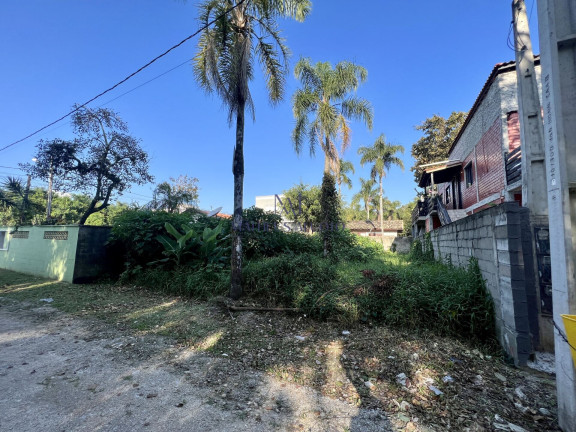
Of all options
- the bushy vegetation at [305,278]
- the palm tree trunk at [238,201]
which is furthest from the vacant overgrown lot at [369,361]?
the palm tree trunk at [238,201]

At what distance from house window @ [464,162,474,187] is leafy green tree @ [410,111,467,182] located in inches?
341

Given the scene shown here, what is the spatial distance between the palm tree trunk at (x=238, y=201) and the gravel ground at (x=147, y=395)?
2011 mm

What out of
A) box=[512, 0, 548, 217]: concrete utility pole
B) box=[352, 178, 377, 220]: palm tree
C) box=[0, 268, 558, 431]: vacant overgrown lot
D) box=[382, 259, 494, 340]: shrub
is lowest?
box=[0, 268, 558, 431]: vacant overgrown lot

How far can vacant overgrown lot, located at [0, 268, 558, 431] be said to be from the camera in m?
2.49

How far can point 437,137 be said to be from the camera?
76.7 ft

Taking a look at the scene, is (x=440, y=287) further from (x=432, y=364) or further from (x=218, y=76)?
(x=218, y=76)

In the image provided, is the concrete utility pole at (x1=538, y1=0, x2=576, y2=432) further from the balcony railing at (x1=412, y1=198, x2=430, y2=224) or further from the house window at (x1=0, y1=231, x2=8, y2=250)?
the house window at (x1=0, y1=231, x2=8, y2=250)

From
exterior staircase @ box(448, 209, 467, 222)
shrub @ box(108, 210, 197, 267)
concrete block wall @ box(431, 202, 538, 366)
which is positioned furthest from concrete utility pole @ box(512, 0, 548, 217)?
exterior staircase @ box(448, 209, 467, 222)

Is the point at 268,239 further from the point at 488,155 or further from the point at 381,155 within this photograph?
the point at 381,155

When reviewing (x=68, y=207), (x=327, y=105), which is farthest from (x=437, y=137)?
(x=68, y=207)

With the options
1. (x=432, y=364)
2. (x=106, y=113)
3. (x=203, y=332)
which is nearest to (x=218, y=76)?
(x=203, y=332)

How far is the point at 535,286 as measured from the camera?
3516 millimetres

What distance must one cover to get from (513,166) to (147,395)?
1027 cm

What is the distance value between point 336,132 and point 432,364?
9.32 meters
